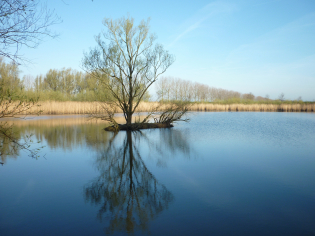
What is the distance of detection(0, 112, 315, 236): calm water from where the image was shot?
3.23 metres

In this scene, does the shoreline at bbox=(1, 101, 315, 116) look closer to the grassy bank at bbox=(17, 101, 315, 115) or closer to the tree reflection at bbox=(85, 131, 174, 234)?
the grassy bank at bbox=(17, 101, 315, 115)

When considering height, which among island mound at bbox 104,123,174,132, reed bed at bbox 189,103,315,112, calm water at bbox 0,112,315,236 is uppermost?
reed bed at bbox 189,103,315,112

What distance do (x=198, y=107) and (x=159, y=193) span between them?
33.9 metres

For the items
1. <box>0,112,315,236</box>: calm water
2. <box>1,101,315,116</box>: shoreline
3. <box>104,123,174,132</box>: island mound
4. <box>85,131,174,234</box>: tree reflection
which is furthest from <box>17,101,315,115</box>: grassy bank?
<box>85,131,174,234</box>: tree reflection

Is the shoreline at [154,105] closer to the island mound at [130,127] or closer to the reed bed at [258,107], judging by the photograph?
the reed bed at [258,107]

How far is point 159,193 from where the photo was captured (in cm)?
433

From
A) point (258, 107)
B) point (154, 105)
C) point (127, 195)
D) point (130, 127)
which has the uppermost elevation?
point (154, 105)

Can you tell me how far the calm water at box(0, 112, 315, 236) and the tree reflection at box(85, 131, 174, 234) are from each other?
0.04 ft

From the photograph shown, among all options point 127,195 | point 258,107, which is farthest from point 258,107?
point 127,195

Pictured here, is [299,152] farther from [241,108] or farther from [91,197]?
[241,108]

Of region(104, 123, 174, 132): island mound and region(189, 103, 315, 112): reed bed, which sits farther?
region(189, 103, 315, 112): reed bed

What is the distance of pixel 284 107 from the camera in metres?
33.3

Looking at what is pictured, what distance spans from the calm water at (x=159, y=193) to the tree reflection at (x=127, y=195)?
13 mm

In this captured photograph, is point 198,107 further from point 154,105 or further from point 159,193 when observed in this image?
point 159,193
